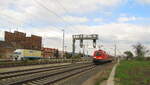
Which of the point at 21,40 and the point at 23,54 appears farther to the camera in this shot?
the point at 21,40

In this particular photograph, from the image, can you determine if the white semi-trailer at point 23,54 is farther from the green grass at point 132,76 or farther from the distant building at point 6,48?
the green grass at point 132,76

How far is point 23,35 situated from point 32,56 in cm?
3941

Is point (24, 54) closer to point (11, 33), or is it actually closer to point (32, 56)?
point (32, 56)

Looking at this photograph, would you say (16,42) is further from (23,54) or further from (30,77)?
(30,77)

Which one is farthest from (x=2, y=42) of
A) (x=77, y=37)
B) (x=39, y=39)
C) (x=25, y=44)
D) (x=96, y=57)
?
(x=96, y=57)

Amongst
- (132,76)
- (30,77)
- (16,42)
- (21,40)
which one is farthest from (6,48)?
(132,76)

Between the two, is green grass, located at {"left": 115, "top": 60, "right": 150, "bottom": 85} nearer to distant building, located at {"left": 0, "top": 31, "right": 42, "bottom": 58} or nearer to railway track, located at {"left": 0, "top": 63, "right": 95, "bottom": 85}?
railway track, located at {"left": 0, "top": 63, "right": 95, "bottom": 85}

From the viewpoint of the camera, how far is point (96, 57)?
1742 inches

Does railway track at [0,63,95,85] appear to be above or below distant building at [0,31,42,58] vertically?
below

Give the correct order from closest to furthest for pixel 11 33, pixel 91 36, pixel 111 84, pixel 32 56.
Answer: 1. pixel 111 84
2. pixel 91 36
3. pixel 32 56
4. pixel 11 33

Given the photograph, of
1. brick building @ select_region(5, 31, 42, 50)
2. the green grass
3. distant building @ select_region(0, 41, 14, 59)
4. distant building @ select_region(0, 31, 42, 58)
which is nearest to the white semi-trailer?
distant building @ select_region(0, 31, 42, 58)

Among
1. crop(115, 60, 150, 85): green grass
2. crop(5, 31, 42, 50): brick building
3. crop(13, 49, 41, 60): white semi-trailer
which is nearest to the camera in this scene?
crop(115, 60, 150, 85): green grass

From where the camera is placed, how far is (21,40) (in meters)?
96.8

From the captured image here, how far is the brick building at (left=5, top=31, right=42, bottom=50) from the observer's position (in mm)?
90875
